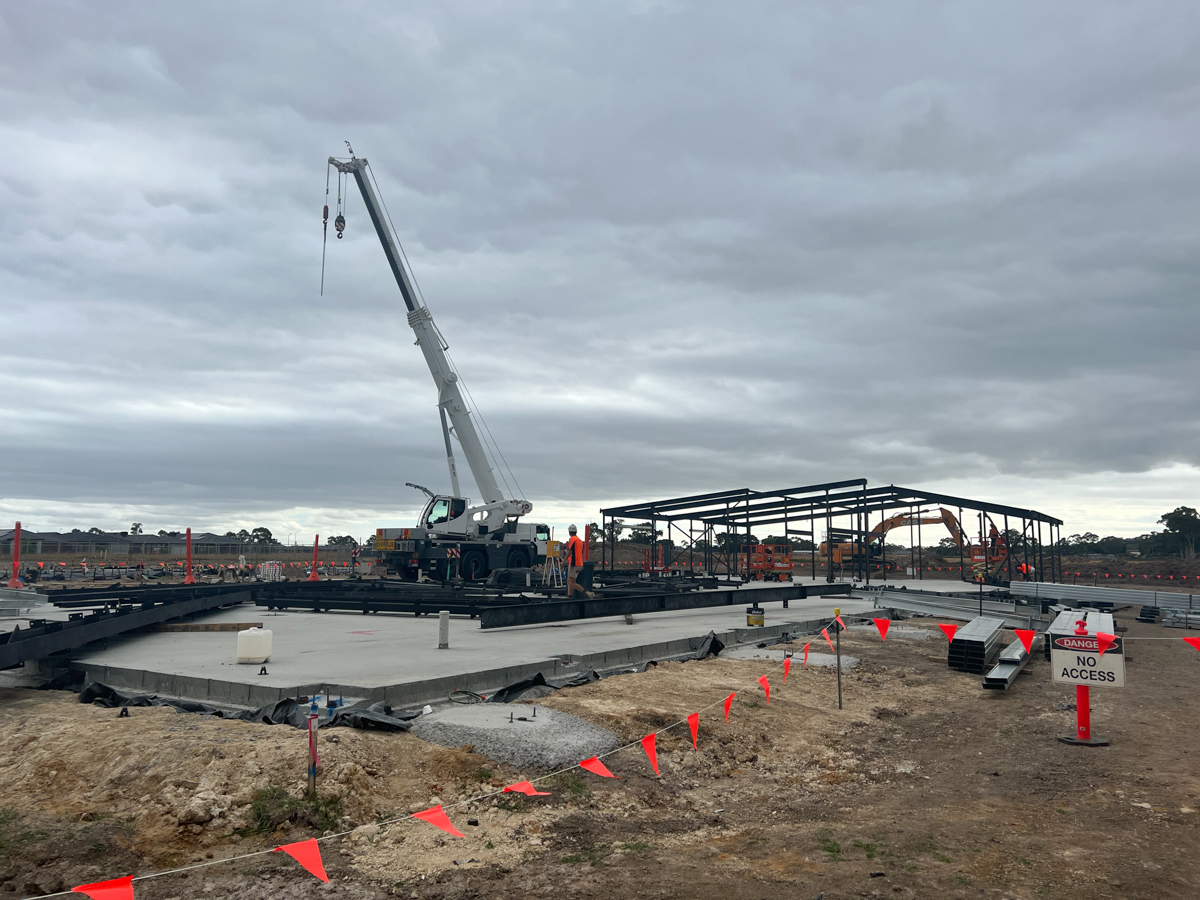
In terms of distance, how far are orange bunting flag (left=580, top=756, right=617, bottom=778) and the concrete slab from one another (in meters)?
2.58

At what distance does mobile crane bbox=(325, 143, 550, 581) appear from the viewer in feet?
87.5

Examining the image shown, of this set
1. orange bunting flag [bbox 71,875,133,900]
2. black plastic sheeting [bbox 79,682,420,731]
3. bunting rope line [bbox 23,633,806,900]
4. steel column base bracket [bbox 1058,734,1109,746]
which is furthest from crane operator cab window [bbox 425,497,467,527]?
orange bunting flag [bbox 71,875,133,900]

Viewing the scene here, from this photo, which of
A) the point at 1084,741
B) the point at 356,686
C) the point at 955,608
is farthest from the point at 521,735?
the point at 955,608

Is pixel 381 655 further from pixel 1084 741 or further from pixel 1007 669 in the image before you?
pixel 1007 669

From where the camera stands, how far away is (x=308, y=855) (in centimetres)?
480

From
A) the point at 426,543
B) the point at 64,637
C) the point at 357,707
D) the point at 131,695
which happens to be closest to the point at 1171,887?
the point at 357,707

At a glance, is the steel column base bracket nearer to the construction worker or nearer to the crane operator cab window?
the construction worker

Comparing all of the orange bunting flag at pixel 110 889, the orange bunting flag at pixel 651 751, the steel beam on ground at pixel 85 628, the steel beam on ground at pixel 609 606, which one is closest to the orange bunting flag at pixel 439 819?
the orange bunting flag at pixel 110 889

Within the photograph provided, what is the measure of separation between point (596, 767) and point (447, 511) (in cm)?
2172

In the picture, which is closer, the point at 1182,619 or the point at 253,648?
the point at 253,648

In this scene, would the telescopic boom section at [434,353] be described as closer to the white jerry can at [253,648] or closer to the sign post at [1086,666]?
the white jerry can at [253,648]

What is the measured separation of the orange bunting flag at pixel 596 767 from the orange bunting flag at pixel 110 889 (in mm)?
3395

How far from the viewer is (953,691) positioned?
1152 centimetres

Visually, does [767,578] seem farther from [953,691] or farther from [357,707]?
[357,707]
